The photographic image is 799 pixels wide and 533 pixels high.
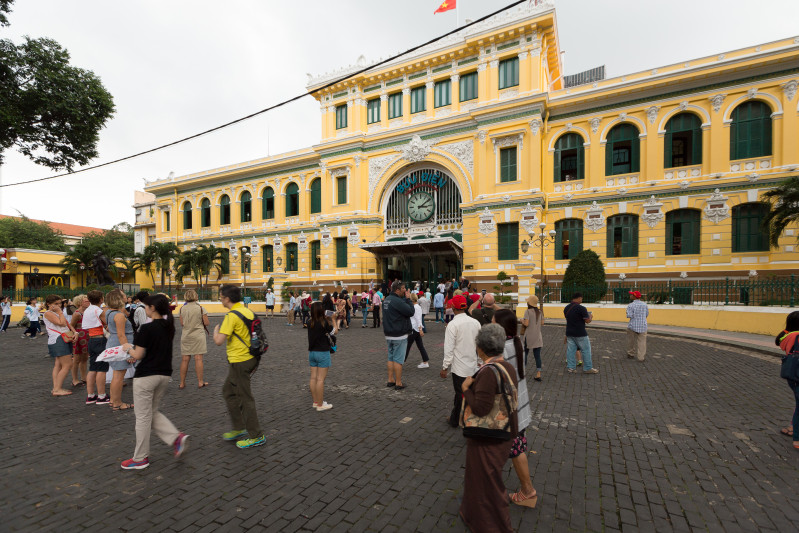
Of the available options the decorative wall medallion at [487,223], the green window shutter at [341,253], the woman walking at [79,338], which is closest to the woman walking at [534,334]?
the woman walking at [79,338]

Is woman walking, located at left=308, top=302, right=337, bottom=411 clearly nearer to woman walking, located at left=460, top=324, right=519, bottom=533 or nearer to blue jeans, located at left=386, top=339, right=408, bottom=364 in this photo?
blue jeans, located at left=386, top=339, right=408, bottom=364

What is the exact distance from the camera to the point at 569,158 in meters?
23.5

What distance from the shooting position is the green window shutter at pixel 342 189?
1147 inches

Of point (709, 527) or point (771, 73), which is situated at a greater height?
point (771, 73)

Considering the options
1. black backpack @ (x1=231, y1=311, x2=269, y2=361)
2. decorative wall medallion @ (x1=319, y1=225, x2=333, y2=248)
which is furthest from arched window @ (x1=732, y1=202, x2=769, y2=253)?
decorative wall medallion @ (x1=319, y1=225, x2=333, y2=248)

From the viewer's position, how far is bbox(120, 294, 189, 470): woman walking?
406 centimetres

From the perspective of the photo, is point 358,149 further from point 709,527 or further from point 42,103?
point 709,527

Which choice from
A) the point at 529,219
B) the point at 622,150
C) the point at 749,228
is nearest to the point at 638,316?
the point at 529,219

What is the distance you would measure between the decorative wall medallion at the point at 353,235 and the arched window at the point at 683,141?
19869mm

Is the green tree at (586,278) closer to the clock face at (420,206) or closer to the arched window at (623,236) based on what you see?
the arched window at (623,236)

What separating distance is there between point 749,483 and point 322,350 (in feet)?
16.9

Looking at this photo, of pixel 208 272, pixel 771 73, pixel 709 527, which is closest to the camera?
pixel 709 527

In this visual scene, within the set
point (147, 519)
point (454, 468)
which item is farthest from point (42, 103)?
point (454, 468)

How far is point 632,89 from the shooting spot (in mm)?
21094
